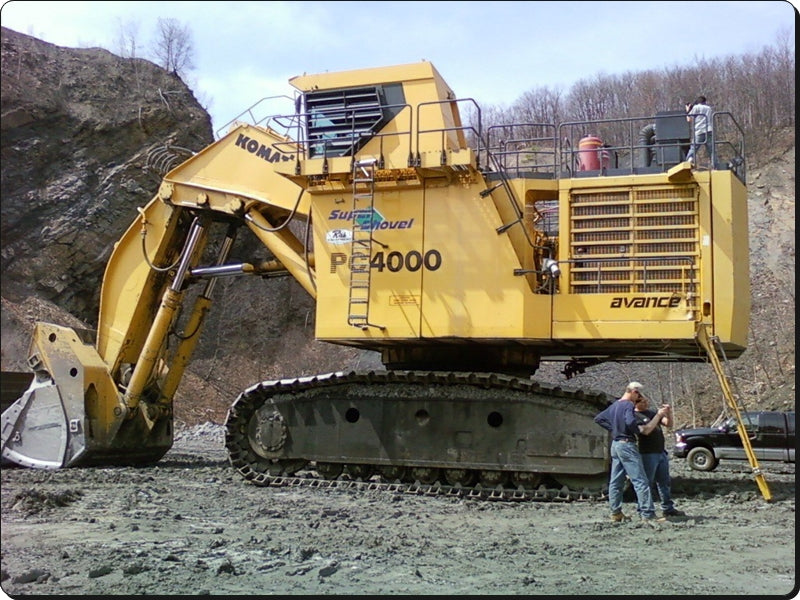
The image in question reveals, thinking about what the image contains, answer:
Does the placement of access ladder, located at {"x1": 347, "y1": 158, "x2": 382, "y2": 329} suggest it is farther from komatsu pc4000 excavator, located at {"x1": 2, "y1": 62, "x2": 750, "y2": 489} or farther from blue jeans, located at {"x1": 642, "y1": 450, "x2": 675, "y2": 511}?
blue jeans, located at {"x1": 642, "y1": 450, "x2": 675, "y2": 511}

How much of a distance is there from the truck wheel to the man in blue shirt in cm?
806

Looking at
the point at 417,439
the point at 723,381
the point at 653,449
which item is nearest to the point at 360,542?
the point at 417,439

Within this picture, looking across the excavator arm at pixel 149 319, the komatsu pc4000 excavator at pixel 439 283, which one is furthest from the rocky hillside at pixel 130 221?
the komatsu pc4000 excavator at pixel 439 283

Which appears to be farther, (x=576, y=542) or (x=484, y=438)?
(x=484, y=438)

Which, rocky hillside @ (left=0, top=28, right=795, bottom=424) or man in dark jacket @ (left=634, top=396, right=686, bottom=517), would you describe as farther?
rocky hillside @ (left=0, top=28, right=795, bottom=424)

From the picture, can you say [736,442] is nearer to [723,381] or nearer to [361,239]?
[723,381]

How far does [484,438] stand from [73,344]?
19.1 ft

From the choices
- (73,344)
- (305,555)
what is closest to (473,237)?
(305,555)

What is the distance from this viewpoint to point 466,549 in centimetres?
680

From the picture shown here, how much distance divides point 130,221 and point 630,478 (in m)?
22.2

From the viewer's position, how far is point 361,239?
33.9ft

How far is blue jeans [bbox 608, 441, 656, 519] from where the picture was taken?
8.32 meters

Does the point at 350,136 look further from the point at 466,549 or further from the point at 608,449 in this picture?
the point at 466,549

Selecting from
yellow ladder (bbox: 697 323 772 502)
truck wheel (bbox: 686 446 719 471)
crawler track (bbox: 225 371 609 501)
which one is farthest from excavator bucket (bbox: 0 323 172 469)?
truck wheel (bbox: 686 446 719 471)
